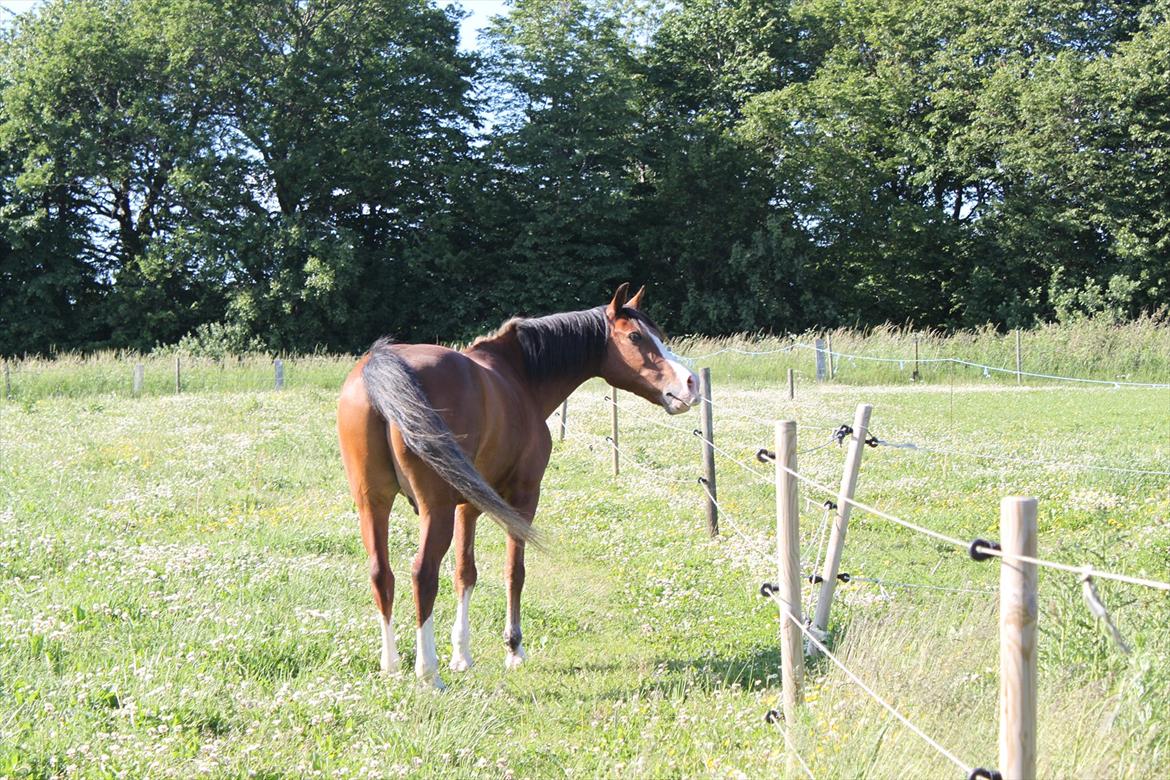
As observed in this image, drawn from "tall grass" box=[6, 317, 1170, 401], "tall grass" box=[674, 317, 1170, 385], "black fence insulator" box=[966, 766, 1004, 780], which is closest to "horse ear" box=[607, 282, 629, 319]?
"black fence insulator" box=[966, 766, 1004, 780]

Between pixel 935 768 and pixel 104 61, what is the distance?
Answer: 40053mm

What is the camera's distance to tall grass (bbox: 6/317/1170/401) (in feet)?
83.4

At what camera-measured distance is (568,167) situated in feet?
133

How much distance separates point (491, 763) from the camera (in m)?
4.01

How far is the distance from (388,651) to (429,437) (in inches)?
48.2

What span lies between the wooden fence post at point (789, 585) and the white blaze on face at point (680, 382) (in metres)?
2.09

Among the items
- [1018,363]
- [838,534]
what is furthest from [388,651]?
[1018,363]

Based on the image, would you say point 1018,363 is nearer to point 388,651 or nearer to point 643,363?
point 643,363

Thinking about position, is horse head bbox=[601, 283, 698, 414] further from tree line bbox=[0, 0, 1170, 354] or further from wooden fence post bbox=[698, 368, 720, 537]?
tree line bbox=[0, 0, 1170, 354]

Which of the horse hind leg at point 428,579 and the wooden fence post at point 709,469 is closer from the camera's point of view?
the horse hind leg at point 428,579

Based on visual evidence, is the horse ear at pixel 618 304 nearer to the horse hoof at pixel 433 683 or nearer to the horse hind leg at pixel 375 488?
the horse hind leg at pixel 375 488

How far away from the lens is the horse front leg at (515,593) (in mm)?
5566

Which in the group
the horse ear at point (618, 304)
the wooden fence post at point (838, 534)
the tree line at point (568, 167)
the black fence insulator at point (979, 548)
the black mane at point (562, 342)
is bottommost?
the wooden fence post at point (838, 534)

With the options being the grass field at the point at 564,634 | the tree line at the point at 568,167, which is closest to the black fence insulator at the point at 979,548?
the grass field at the point at 564,634
